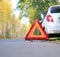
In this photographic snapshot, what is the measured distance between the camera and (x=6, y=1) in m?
64.3

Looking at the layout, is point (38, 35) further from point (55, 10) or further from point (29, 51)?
point (29, 51)

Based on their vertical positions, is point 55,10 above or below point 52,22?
above

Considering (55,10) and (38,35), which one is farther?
(38,35)

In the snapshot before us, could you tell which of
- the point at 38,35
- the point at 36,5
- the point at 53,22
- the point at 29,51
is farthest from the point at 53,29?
the point at 36,5

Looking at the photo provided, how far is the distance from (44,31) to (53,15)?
0.99 metres

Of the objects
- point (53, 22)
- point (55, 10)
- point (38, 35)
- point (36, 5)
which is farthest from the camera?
point (36, 5)

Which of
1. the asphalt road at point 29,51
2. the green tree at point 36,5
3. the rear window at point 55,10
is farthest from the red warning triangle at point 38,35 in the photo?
the green tree at point 36,5

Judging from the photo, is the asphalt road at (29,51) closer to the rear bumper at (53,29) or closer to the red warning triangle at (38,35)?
the rear bumper at (53,29)

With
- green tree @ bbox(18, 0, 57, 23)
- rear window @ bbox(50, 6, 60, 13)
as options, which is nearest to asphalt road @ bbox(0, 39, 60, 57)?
rear window @ bbox(50, 6, 60, 13)

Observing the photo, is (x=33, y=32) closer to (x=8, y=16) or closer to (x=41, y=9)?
(x=41, y=9)

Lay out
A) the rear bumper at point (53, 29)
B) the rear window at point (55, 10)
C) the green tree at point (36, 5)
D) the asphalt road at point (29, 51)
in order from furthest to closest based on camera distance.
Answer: the green tree at point (36, 5), the rear window at point (55, 10), the rear bumper at point (53, 29), the asphalt road at point (29, 51)

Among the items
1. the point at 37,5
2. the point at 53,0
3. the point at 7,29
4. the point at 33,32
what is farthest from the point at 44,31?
the point at 7,29

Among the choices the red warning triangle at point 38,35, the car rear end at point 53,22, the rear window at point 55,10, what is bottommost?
the red warning triangle at point 38,35

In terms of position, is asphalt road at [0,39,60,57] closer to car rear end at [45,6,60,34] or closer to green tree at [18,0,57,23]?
car rear end at [45,6,60,34]
